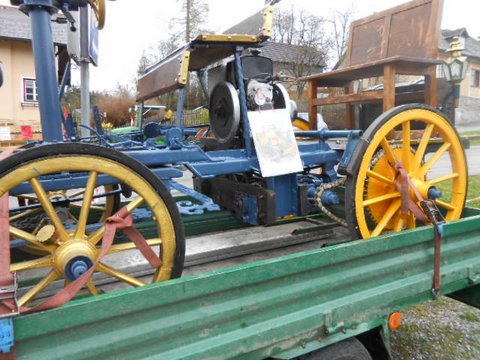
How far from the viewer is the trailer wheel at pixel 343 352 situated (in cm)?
205

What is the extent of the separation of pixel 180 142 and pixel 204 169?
24cm

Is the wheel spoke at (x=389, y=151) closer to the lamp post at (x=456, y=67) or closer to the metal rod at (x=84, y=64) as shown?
the lamp post at (x=456, y=67)

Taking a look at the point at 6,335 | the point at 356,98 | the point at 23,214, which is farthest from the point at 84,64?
the point at 6,335

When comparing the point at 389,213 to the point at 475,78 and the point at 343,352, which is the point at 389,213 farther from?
the point at 475,78

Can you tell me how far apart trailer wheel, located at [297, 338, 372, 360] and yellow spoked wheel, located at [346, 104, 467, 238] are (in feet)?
2.76

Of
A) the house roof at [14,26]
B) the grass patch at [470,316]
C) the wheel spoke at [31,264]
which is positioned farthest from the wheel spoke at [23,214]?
the house roof at [14,26]

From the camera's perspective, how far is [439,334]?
3.26 m

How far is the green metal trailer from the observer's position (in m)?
1.52

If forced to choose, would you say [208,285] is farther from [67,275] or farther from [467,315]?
[467,315]

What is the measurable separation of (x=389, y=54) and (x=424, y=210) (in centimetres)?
260

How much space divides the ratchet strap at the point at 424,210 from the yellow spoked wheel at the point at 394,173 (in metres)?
0.05

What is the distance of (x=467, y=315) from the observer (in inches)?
140

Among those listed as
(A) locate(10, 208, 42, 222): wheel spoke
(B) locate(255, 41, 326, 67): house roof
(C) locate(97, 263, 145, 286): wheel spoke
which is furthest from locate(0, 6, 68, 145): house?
(C) locate(97, 263, 145, 286): wheel spoke

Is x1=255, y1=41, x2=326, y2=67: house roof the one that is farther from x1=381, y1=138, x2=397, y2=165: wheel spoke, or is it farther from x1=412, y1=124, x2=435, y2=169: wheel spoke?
x1=381, y1=138, x2=397, y2=165: wheel spoke
